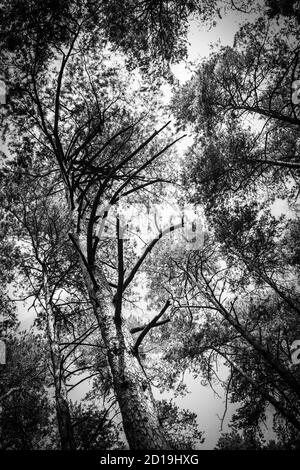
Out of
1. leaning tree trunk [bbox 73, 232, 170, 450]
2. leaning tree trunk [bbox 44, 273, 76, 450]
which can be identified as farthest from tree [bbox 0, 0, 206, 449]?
leaning tree trunk [bbox 44, 273, 76, 450]

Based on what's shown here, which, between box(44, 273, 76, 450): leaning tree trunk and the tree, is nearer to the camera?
the tree

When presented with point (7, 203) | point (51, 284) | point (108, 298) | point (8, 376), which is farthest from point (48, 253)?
point (8, 376)

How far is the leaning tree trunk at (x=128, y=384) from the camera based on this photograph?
1.41 metres

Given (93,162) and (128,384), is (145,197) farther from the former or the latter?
(128,384)

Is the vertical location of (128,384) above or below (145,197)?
below

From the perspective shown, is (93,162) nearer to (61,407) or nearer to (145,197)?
(145,197)

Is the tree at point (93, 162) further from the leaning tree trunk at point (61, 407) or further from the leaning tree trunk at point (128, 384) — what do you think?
the leaning tree trunk at point (61, 407)

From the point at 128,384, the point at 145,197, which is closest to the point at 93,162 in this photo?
the point at 145,197

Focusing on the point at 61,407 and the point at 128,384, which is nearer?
the point at 128,384

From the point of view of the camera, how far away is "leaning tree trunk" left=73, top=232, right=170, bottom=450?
4.62 ft

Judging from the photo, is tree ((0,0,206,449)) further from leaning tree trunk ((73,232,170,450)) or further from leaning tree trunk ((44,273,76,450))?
leaning tree trunk ((44,273,76,450))

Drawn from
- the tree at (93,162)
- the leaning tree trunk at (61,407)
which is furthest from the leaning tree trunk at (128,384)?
the leaning tree trunk at (61,407)

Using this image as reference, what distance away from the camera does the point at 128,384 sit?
1581 mm
